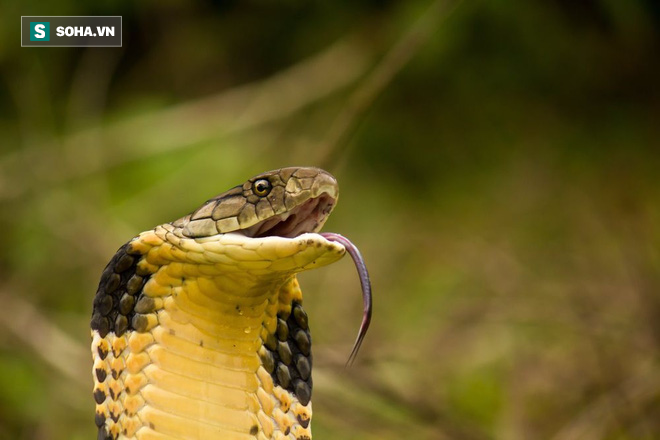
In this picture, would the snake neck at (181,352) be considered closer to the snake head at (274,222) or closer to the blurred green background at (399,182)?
the snake head at (274,222)

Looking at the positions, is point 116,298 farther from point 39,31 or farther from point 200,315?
point 39,31

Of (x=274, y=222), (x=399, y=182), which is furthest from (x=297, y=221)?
(x=399, y=182)

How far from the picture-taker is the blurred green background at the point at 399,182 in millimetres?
3090

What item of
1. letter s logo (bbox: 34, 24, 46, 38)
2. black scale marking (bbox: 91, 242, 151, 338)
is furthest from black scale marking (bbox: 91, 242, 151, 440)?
letter s logo (bbox: 34, 24, 46, 38)

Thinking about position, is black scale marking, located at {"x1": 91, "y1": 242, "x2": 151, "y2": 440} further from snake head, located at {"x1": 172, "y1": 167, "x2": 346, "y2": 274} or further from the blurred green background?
the blurred green background

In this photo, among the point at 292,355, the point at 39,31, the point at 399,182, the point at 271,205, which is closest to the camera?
the point at 271,205

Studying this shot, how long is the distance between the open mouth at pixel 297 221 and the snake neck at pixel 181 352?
0.07 meters

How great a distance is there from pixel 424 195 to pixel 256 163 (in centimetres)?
140

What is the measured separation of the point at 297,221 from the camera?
1.49 m

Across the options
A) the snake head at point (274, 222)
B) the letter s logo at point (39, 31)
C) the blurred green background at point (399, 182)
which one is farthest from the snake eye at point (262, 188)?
the letter s logo at point (39, 31)

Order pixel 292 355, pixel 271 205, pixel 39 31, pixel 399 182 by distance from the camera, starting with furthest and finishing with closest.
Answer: pixel 399 182 → pixel 39 31 → pixel 292 355 → pixel 271 205

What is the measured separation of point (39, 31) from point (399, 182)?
2.12 metres

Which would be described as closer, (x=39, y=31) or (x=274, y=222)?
(x=274, y=222)

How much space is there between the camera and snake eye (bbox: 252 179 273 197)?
1438 millimetres
